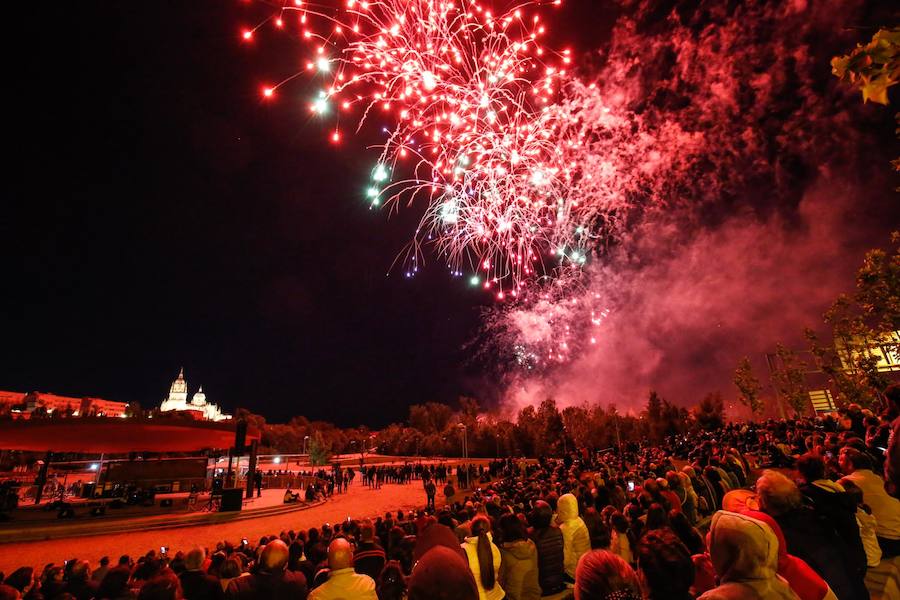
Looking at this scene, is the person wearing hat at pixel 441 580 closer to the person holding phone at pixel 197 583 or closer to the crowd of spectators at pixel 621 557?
the crowd of spectators at pixel 621 557

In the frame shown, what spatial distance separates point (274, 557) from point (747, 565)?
4543 mm

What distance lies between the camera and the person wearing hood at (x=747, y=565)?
214cm

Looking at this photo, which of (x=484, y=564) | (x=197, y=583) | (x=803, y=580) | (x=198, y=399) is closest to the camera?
(x=803, y=580)

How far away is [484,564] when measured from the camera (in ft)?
14.2

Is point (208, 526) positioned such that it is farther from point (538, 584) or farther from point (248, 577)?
point (538, 584)

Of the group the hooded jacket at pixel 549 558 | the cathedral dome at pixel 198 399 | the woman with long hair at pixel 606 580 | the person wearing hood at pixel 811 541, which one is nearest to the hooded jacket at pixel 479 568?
the hooded jacket at pixel 549 558

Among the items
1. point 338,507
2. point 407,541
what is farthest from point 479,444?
point 407,541

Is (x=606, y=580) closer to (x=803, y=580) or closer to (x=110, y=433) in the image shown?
(x=803, y=580)

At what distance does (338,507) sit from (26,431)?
15851mm

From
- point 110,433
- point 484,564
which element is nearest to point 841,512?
point 484,564

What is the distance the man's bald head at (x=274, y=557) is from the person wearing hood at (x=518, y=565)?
260 cm

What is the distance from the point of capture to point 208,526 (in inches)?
746

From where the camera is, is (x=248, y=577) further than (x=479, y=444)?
No

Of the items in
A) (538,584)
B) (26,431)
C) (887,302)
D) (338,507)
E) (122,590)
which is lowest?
(338,507)
